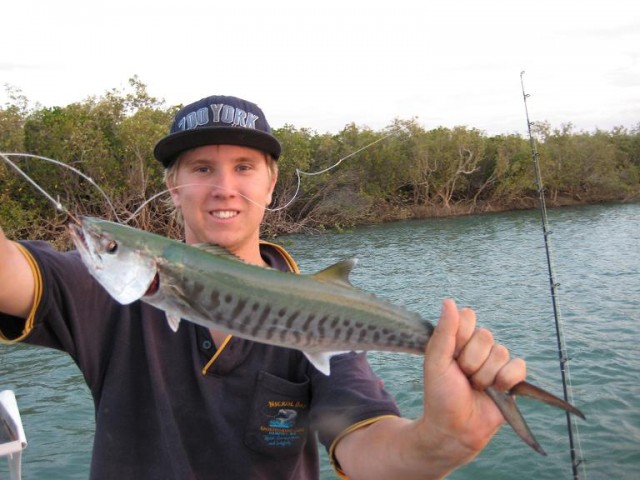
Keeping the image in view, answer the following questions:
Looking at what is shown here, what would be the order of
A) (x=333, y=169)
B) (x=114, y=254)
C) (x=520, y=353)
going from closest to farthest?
(x=114, y=254) < (x=520, y=353) < (x=333, y=169)

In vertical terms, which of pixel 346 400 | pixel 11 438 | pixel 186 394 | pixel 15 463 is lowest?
pixel 15 463

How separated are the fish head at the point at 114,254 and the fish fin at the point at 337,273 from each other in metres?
0.83

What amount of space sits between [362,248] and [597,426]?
1021 inches

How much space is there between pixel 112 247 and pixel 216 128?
1.05m

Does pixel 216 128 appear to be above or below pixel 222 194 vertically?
above

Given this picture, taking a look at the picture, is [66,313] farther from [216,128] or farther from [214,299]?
[216,128]

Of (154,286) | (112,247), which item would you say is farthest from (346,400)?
(112,247)

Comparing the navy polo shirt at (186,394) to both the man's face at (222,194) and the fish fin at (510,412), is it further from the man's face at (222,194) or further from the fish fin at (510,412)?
the fish fin at (510,412)

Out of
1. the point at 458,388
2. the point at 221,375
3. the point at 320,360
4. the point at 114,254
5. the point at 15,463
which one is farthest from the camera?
the point at 15,463

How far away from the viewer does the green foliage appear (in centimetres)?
3362

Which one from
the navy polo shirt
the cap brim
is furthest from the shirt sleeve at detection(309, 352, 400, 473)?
the cap brim

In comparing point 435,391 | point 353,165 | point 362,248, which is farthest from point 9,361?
point 353,165

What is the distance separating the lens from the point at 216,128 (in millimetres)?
3318

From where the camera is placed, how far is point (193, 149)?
11.3 feet
